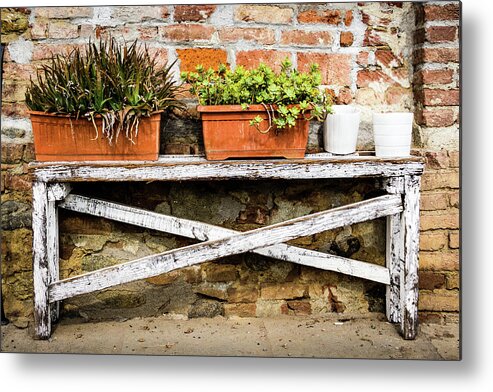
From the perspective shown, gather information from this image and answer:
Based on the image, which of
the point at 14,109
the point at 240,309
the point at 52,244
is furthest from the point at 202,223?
the point at 14,109

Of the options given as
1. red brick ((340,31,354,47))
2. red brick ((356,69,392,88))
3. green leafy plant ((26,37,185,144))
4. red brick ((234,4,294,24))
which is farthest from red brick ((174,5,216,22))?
red brick ((356,69,392,88))

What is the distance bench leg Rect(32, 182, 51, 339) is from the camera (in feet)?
7.75

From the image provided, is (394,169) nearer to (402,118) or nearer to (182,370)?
(402,118)

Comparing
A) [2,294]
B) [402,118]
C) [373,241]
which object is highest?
[402,118]

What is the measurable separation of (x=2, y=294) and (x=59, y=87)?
34.4 inches

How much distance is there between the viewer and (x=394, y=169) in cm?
239

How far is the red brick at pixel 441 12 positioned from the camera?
2.41 m

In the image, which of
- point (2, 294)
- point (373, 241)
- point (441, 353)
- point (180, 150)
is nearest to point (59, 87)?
point (180, 150)

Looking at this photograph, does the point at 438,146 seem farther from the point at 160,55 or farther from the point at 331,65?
Answer: the point at 160,55

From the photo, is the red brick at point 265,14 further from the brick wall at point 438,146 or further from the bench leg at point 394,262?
the bench leg at point 394,262

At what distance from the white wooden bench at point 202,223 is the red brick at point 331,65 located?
12.3 inches

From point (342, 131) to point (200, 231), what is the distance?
2.06ft

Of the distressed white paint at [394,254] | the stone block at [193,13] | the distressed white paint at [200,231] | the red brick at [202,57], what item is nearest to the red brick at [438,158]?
the distressed white paint at [394,254]

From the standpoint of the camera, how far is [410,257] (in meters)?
2.44
